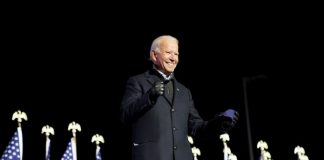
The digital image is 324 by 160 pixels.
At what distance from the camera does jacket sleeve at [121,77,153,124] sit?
12.7ft

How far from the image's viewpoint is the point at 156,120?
4148mm

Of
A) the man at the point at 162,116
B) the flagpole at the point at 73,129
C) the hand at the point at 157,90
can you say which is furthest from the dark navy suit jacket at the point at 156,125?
the flagpole at the point at 73,129

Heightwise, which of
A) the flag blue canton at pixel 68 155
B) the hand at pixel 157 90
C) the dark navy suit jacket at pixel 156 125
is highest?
the flag blue canton at pixel 68 155

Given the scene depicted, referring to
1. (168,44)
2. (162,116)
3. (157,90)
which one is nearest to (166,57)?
(168,44)

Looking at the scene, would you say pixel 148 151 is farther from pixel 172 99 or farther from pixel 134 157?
pixel 172 99

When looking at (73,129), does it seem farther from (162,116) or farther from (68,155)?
(162,116)

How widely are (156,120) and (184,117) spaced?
0.91 feet

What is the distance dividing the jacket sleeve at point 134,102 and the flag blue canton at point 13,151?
638cm

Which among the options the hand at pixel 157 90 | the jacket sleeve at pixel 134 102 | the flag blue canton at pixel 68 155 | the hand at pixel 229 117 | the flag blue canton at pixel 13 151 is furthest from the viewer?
the flag blue canton at pixel 68 155

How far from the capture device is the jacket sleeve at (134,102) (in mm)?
3863

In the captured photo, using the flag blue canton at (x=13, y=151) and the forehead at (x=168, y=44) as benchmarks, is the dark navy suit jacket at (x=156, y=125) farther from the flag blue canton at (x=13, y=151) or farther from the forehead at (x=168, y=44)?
the flag blue canton at (x=13, y=151)

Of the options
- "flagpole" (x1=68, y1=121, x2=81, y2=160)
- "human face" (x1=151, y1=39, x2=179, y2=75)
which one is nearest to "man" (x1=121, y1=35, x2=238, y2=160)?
"human face" (x1=151, y1=39, x2=179, y2=75)

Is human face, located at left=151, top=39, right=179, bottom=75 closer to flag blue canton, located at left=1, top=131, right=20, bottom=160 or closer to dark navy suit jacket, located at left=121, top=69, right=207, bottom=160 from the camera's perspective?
dark navy suit jacket, located at left=121, top=69, right=207, bottom=160

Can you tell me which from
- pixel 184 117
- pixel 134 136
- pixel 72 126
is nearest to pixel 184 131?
pixel 184 117
